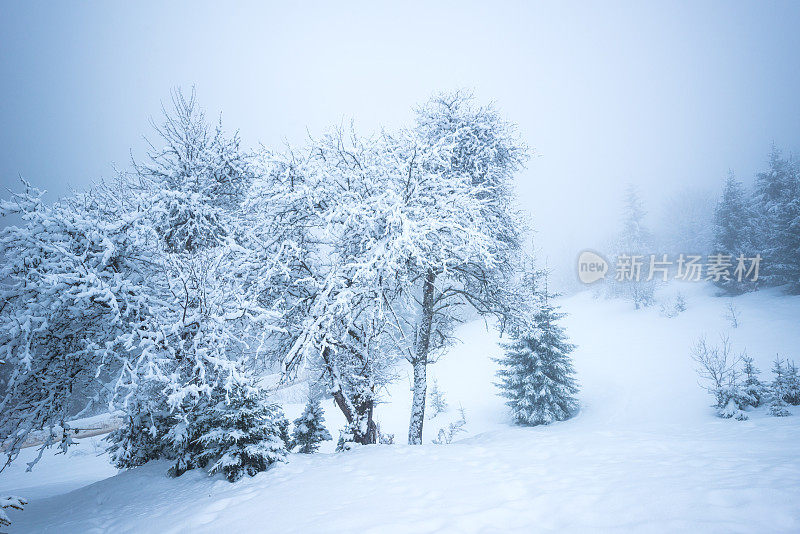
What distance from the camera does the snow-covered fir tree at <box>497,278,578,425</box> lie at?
54.0 feet

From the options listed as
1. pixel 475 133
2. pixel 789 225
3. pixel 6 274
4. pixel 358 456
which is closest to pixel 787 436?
pixel 358 456

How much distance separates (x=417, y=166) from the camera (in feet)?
23.1

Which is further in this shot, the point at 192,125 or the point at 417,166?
the point at 192,125

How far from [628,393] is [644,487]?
59.2 feet

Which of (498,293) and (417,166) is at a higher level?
(417,166)

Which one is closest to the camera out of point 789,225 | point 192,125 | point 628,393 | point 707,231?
point 192,125

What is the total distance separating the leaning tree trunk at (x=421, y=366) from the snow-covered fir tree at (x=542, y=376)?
9.43 metres

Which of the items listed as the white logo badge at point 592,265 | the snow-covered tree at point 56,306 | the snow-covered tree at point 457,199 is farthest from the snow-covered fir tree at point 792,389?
the white logo badge at point 592,265

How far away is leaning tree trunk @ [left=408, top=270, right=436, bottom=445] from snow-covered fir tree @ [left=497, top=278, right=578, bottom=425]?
943 centimetres

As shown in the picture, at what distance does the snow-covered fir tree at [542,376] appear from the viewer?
54.0 feet

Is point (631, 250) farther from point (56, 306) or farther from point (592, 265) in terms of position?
point (56, 306)

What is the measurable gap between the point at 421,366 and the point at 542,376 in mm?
10607

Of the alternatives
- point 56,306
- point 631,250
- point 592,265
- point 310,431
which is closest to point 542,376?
point 310,431

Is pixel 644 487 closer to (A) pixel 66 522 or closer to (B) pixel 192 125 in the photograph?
(A) pixel 66 522
